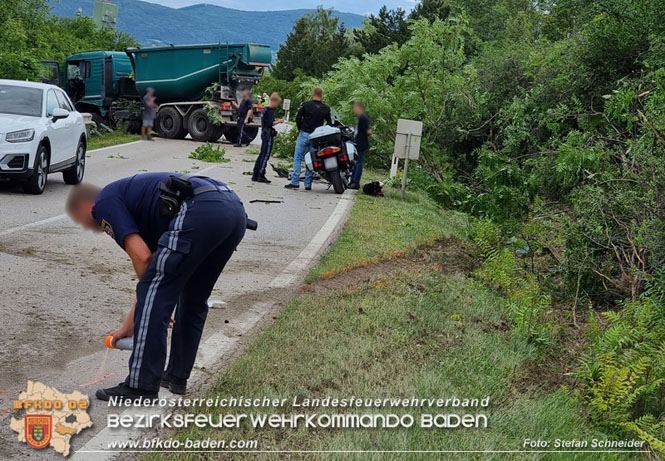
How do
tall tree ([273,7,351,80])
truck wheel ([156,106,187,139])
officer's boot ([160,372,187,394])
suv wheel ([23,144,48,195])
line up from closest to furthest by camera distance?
officer's boot ([160,372,187,394])
suv wheel ([23,144,48,195])
truck wheel ([156,106,187,139])
tall tree ([273,7,351,80])

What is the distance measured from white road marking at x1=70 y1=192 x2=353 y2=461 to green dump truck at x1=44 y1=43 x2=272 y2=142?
61.4 feet

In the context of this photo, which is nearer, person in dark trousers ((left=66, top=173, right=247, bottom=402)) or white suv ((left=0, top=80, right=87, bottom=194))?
person in dark trousers ((left=66, top=173, right=247, bottom=402))

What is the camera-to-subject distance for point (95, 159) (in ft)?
66.1

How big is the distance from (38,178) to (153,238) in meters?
9.64

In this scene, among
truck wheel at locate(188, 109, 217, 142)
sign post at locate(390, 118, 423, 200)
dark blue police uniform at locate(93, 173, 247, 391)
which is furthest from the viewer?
truck wheel at locate(188, 109, 217, 142)

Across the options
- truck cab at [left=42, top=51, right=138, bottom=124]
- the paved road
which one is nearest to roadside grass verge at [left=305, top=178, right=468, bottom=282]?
the paved road

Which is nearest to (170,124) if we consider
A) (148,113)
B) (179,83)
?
(148,113)

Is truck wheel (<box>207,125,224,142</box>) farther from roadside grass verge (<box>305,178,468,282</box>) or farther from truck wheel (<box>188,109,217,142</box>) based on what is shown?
roadside grass verge (<box>305,178,468,282</box>)

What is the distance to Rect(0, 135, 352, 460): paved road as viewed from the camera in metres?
4.93

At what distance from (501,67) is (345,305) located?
1333 cm

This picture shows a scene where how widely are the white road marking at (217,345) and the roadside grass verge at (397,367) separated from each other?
0.21m

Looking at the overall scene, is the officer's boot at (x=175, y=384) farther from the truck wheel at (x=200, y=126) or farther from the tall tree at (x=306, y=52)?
the tall tree at (x=306, y=52)

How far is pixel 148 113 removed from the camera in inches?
1183

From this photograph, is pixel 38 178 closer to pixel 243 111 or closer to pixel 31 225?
pixel 31 225
